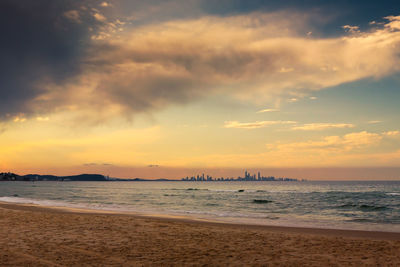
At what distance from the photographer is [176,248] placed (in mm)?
11539

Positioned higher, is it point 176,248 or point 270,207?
point 176,248

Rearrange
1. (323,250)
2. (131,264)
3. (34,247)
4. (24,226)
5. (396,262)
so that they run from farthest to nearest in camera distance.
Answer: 1. (24,226)
2. (323,250)
3. (34,247)
4. (396,262)
5. (131,264)

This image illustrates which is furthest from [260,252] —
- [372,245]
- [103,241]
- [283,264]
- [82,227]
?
[82,227]

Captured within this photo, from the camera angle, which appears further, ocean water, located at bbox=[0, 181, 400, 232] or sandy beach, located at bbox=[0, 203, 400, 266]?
ocean water, located at bbox=[0, 181, 400, 232]

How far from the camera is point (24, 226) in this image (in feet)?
52.7

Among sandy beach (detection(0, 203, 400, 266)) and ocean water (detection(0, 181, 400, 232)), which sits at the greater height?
sandy beach (detection(0, 203, 400, 266))

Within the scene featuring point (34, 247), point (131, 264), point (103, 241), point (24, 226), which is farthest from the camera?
point (24, 226)

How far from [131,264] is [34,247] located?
4194 mm

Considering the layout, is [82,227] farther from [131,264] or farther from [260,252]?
[260,252]

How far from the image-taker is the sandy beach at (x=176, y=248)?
952 cm

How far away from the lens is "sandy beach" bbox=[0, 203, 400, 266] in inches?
375

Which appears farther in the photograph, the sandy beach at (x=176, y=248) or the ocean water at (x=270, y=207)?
the ocean water at (x=270, y=207)

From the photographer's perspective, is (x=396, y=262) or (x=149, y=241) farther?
(x=149, y=241)

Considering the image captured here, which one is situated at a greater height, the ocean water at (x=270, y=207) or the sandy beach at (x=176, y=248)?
the sandy beach at (x=176, y=248)
